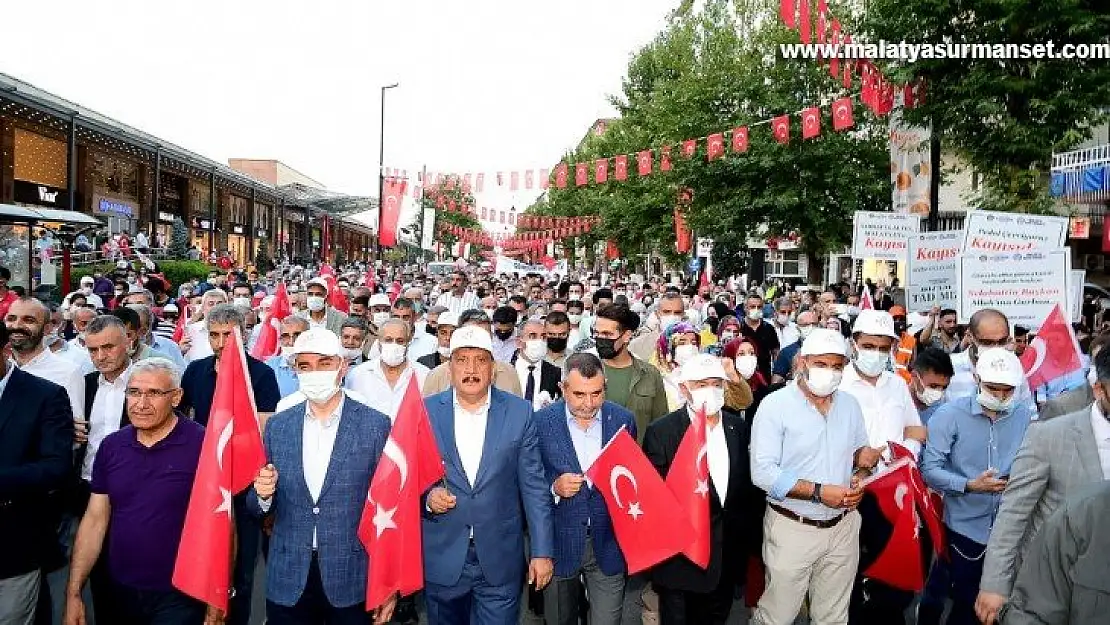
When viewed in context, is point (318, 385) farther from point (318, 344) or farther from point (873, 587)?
point (873, 587)

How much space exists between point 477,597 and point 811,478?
70.6 inches

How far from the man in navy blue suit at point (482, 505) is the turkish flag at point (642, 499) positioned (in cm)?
36

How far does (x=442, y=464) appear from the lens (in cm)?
435

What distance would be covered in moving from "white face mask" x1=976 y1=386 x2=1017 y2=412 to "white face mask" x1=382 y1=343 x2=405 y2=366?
3913mm

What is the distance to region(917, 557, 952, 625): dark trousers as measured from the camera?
558 cm

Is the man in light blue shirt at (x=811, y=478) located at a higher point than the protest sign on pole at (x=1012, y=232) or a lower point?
lower

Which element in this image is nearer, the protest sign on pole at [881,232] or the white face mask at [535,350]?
the white face mask at [535,350]

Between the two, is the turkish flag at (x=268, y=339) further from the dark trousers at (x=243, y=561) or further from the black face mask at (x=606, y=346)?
the black face mask at (x=606, y=346)

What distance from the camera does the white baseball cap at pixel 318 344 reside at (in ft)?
14.4

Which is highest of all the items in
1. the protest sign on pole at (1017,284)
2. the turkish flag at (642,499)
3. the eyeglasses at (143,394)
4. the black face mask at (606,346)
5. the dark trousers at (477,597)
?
the protest sign on pole at (1017,284)

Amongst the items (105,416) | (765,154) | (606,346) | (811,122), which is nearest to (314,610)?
(105,416)

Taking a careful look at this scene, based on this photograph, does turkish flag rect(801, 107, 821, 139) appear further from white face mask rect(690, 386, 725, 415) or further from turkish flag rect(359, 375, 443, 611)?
turkish flag rect(359, 375, 443, 611)

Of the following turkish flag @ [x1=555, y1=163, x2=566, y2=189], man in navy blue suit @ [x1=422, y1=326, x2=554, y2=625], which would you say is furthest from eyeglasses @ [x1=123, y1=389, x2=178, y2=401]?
turkish flag @ [x1=555, y1=163, x2=566, y2=189]

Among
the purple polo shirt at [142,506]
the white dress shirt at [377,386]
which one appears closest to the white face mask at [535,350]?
the white dress shirt at [377,386]
